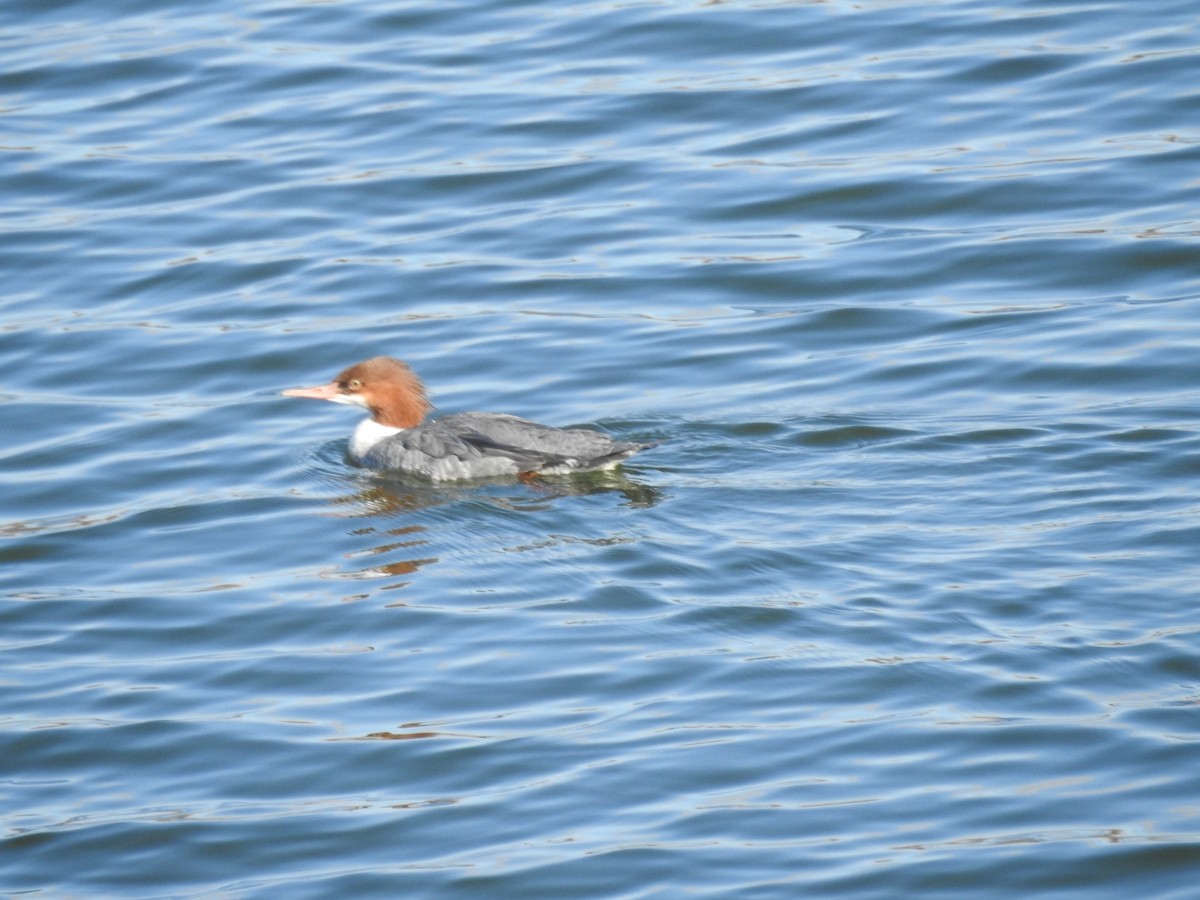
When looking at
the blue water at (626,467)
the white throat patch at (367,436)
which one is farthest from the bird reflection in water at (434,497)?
the white throat patch at (367,436)

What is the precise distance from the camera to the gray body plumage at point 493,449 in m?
Result: 9.62

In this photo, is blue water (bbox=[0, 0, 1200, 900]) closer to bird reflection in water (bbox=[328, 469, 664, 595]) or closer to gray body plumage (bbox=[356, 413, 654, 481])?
bird reflection in water (bbox=[328, 469, 664, 595])

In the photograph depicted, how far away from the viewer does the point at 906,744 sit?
6496 mm

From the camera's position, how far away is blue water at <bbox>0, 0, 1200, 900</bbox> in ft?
20.8

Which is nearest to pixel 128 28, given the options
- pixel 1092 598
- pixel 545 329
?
pixel 545 329

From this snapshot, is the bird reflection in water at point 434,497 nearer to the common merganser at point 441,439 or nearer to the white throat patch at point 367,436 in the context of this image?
the common merganser at point 441,439

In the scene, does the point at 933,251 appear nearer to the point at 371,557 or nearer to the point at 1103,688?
the point at 371,557

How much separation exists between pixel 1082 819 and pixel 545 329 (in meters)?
6.52

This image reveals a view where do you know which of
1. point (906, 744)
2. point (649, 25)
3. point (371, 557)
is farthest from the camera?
point (649, 25)

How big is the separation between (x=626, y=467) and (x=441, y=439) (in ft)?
3.57

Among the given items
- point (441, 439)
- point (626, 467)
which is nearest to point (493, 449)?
point (441, 439)

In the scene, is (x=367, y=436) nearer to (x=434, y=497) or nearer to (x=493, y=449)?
(x=434, y=497)

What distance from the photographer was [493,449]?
9.81 meters

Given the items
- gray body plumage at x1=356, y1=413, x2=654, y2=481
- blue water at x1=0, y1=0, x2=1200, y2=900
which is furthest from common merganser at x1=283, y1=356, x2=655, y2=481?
blue water at x1=0, y1=0, x2=1200, y2=900
